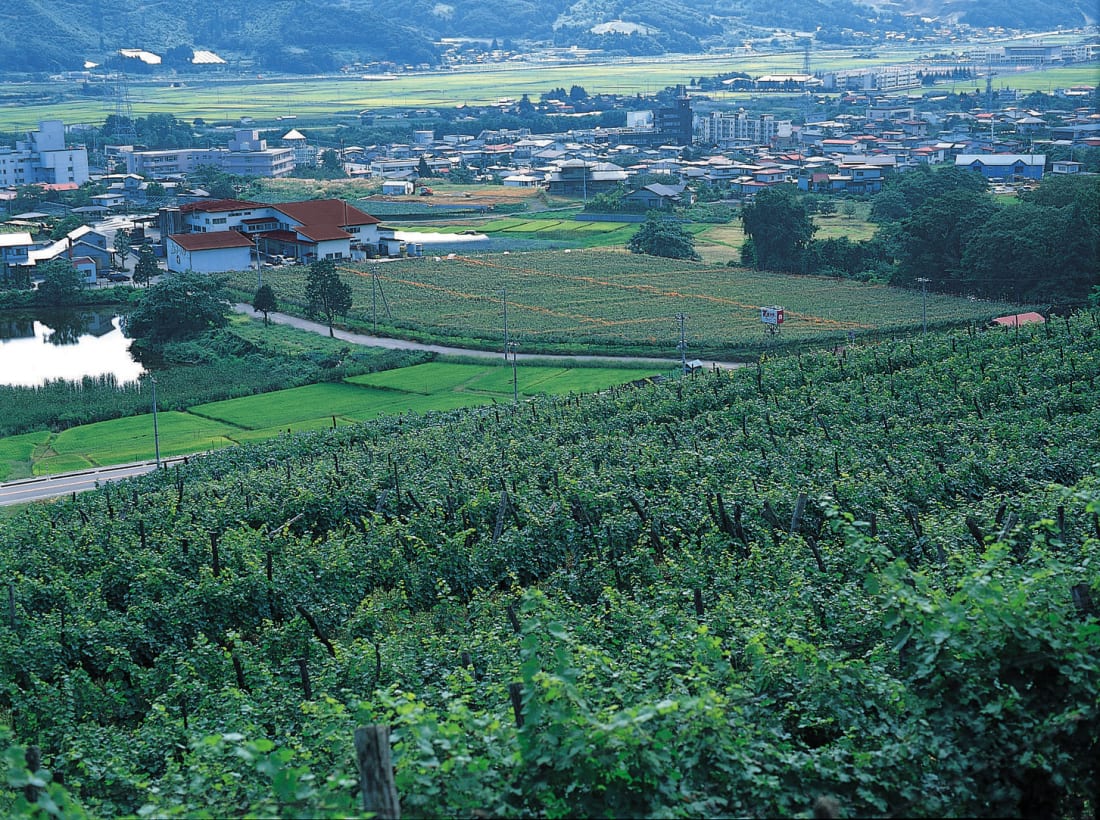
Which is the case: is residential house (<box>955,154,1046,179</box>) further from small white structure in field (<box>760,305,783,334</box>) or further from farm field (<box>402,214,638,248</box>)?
small white structure in field (<box>760,305,783,334</box>)

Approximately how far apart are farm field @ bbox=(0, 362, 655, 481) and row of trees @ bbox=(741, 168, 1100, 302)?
15.5 meters

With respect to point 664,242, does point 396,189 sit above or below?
above

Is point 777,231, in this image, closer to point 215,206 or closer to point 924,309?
point 924,309

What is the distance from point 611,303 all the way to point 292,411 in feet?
49.3

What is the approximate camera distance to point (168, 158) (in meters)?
85.4

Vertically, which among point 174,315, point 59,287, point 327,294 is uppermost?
point 327,294

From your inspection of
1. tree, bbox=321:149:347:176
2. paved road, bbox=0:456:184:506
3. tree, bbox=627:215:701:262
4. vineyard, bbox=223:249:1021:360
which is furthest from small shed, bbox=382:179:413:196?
paved road, bbox=0:456:184:506

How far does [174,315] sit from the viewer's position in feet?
129

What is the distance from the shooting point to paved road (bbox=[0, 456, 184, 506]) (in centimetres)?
2247

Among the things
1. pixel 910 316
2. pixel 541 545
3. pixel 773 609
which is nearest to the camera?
pixel 773 609

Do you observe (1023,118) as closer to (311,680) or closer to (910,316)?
(910,316)

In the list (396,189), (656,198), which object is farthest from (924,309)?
(396,189)

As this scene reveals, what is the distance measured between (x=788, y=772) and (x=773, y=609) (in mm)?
3231

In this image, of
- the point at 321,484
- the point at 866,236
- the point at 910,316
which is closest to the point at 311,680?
the point at 321,484
